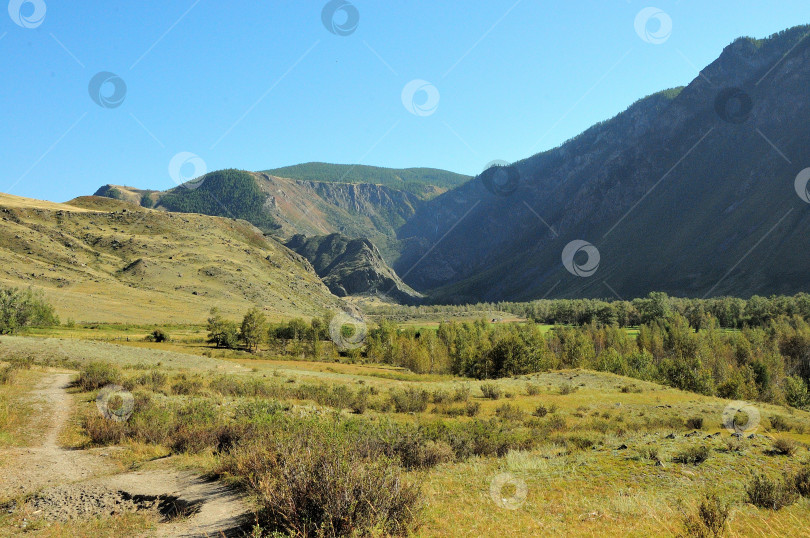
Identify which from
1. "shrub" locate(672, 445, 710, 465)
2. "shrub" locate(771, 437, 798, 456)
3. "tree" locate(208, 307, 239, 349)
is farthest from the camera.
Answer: "tree" locate(208, 307, 239, 349)

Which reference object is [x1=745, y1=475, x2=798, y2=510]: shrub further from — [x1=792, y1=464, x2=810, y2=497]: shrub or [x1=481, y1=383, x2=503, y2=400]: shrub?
[x1=481, y1=383, x2=503, y2=400]: shrub

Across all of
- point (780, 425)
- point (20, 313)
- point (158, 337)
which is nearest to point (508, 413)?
point (780, 425)

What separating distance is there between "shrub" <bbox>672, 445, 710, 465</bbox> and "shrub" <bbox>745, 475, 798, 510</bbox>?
14.6ft

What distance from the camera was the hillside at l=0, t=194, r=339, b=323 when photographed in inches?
4569

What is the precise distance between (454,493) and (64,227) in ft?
649

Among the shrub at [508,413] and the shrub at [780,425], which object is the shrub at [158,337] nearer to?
the shrub at [508,413]

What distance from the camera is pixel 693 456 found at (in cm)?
1725

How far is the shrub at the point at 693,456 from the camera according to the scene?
16.9 m

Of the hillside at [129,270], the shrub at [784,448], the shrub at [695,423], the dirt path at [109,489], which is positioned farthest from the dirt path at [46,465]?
the hillside at [129,270]

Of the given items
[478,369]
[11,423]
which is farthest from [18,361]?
[478,369]

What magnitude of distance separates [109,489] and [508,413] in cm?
2847

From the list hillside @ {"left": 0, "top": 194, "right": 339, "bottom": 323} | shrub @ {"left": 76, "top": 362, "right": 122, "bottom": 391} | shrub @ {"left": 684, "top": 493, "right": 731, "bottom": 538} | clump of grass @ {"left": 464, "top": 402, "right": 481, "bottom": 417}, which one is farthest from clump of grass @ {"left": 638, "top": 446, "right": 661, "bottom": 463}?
hillside @ {"left": 0, "top": 194, "right": 339, "bottom": 323}

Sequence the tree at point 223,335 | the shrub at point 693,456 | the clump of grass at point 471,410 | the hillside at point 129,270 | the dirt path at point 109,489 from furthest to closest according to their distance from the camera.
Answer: the hillside at point 129,270, the tree at point 223,335, the clump of grass at point 471,410, the shrub at point 693,456, the dirt path at point 109,489

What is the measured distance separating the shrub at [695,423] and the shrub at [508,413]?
1245 centimetres
